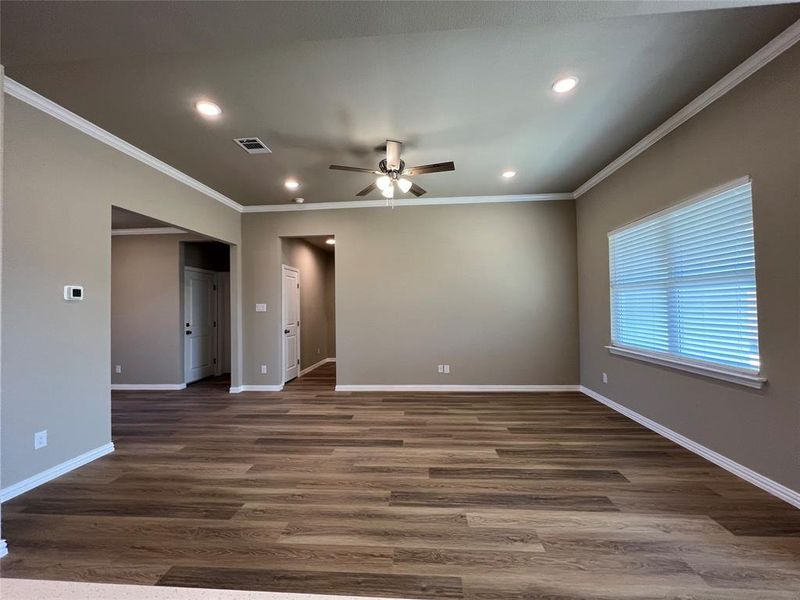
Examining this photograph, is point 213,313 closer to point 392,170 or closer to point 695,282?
point 392,170

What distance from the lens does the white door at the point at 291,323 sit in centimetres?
567

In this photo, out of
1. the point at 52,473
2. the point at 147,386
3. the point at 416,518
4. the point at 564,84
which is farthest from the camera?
the point at 147,386

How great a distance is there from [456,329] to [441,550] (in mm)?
3535

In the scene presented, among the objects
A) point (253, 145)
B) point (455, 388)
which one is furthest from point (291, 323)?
point (253, 145)

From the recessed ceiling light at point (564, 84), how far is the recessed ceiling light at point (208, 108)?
2600 mm

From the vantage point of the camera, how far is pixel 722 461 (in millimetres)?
2609

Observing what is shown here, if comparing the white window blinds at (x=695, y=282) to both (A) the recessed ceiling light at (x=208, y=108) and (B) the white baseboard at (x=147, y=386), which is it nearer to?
(A) the recessed ceiling light at (x=208, y=108)

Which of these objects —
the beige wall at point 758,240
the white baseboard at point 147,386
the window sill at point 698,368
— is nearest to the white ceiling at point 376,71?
the beige wall at point 758,240

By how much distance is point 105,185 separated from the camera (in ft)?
10.0

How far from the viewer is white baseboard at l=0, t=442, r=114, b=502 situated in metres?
2.31

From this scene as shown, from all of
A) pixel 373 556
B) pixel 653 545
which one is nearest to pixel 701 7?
pixel 653 545

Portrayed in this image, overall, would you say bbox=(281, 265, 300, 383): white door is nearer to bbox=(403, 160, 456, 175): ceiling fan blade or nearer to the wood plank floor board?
bbox=(403, 160, 456, 175): ceiling fan blade

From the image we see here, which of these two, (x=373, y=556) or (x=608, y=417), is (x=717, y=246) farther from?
(x=373, y=556)

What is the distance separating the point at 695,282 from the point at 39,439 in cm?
542
